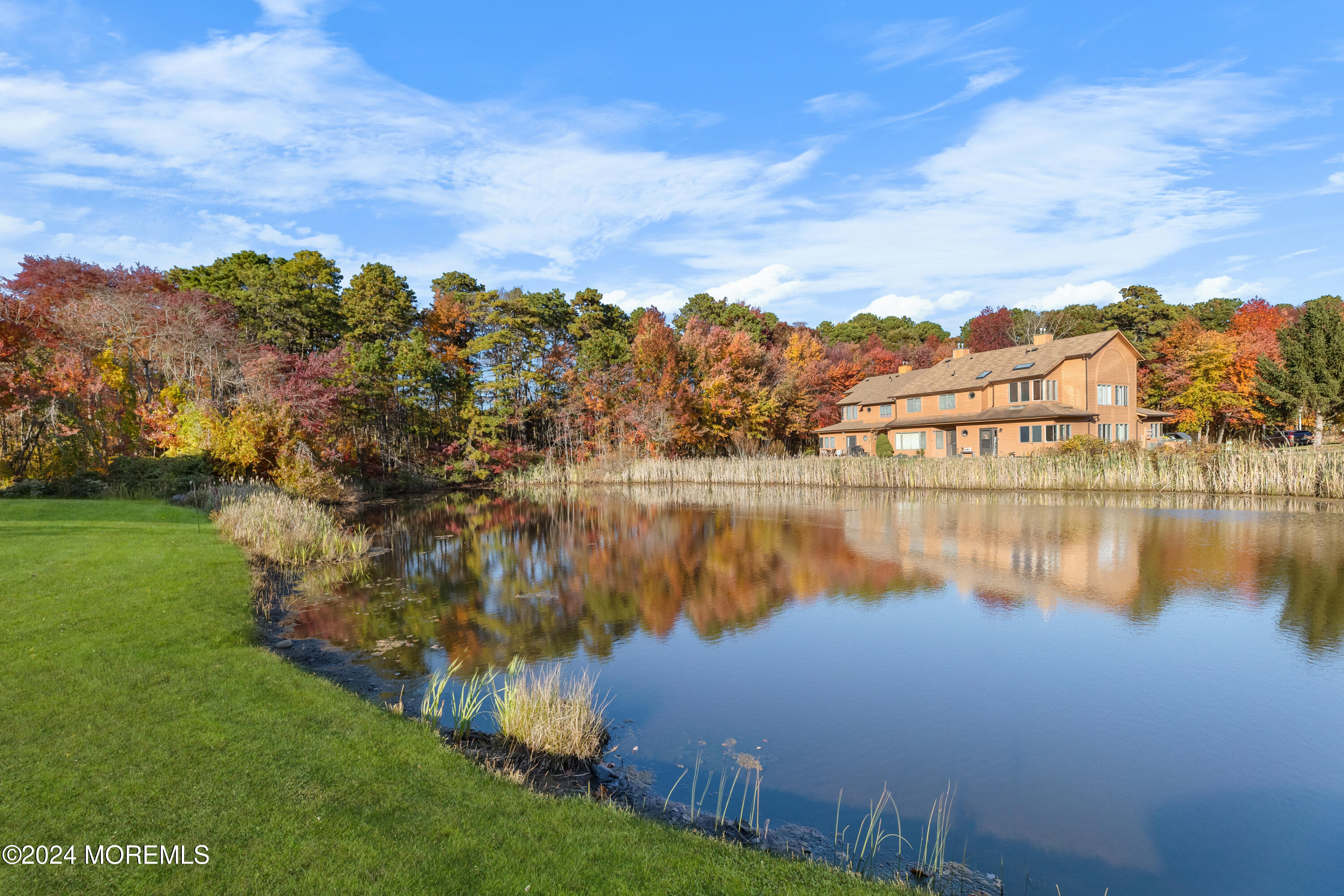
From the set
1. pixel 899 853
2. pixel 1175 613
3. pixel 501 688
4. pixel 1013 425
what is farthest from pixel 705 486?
pixel 899 853

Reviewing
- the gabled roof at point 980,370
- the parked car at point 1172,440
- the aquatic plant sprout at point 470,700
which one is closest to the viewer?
the aquatic plant sprout at point 470,700

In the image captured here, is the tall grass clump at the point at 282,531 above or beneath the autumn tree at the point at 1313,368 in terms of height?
beneath

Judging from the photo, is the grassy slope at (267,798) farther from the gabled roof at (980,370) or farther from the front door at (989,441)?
the gabled roof at (980,370)

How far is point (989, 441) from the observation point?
1651 inches

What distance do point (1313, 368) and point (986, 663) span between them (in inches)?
1621

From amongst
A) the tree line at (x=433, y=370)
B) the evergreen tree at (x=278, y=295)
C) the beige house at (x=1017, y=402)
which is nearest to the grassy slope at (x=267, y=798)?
the tree line at (x=433, y=370)

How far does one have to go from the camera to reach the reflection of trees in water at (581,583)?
11.9 metres

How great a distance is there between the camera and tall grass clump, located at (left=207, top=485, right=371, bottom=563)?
16656 mm

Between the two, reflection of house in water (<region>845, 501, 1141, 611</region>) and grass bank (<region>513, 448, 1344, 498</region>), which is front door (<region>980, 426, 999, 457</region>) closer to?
grass bank (<region>513, 448, 1344, 498</region>)

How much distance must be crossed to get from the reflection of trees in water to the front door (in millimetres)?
21498

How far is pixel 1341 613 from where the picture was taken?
12031 mm

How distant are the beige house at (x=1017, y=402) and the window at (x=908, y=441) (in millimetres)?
60

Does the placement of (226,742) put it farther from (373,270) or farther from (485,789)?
(373,270)

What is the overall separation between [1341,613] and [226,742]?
16.7m
